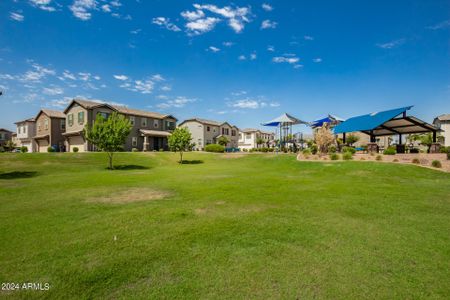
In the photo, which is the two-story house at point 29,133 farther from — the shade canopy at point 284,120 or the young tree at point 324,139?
the young tree at point 324,139

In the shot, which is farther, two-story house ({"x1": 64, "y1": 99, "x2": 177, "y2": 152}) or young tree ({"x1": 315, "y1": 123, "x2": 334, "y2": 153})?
two-story house ({"x1": 64, "y1": 99, "x2": 177, "y2": 152})

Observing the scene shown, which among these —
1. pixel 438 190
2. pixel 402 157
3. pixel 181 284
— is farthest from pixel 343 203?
pixel 402 157

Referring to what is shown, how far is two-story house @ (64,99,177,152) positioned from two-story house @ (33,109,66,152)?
1840 mm

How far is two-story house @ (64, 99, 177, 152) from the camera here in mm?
34969

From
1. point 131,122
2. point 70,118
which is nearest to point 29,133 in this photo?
point 70,118

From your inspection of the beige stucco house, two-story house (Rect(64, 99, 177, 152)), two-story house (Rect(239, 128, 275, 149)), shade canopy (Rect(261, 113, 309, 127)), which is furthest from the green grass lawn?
two-story house (Rect(239, 128, 275, 149))

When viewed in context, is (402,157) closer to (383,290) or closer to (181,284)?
(383,290)

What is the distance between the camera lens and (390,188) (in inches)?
419

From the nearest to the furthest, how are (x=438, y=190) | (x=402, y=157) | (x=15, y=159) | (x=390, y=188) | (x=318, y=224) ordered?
(x=318, y=224)
(x=438, y=190)
(x=390, y=188)
(x=402, y=157)
(x=15, y=159)

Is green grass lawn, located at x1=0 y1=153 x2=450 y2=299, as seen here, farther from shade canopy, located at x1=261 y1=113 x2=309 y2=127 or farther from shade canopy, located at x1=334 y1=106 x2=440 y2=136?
shade canopy, located at x1=261 y1=113 x2=309 y2=127

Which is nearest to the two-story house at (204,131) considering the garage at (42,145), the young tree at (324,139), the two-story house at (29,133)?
the garage at (42,145)

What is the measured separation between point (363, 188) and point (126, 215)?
10.2 m

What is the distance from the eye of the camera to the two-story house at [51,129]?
38.4 meters

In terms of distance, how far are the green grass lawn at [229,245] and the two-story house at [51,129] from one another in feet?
118
